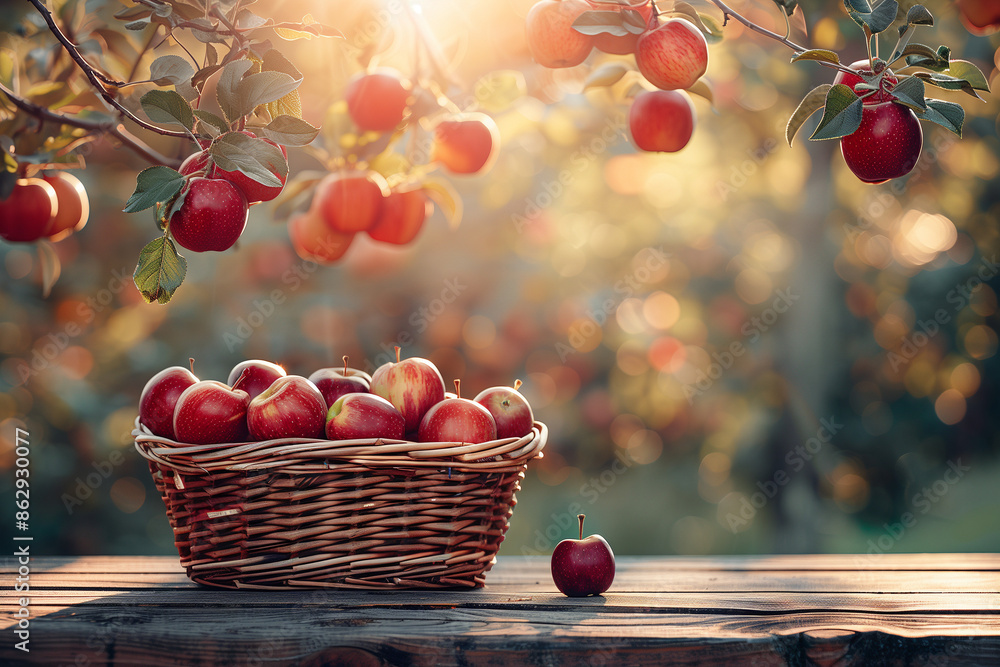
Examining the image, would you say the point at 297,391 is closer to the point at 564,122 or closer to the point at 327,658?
the point at 327,658

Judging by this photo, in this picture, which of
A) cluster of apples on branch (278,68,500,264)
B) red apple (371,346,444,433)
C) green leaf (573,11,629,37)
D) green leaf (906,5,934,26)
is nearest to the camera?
green leaf (906,5,934,26)

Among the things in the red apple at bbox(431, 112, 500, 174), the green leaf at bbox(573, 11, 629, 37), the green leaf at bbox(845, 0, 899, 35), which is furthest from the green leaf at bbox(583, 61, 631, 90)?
the green leaf at bbox(845, 0, 899, 35)

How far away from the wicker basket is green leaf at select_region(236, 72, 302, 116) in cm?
39

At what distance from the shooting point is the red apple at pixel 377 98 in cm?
117

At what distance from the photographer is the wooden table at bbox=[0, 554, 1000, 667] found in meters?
0.71

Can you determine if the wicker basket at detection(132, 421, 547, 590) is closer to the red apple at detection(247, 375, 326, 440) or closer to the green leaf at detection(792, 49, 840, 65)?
the red apple at detection(247, 375, 326, 440)

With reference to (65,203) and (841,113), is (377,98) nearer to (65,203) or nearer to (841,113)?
(65,203)

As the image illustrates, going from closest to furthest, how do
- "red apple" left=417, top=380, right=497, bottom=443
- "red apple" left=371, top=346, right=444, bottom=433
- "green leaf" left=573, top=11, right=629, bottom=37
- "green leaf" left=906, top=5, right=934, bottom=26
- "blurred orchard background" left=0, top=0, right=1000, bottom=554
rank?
"green leaf" left=906, top=5, right=934, bottom=26
"green leaf" left=573, top=11, right=629, bottom=37
"red apple" left=417, top=380, right=497, bottom=443
"red apple" left=371, top=346, right=444, bottom=433
"blurred orchard background" left=0, top=0, right=1000, bottom=554

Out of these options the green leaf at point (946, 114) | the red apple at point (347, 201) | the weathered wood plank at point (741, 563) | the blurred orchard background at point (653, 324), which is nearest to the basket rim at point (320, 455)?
the weathered wood plank at point (741, 563)

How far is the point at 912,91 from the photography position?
2.34ft

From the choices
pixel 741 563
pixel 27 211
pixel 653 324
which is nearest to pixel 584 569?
pixel 741 563

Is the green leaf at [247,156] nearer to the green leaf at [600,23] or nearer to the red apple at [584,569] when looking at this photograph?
the green leaf at [600,23]

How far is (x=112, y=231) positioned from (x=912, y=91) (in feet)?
8.02

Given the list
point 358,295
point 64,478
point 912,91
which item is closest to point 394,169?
point 912,91
